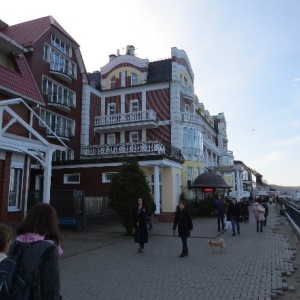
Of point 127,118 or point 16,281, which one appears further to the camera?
point 127,118

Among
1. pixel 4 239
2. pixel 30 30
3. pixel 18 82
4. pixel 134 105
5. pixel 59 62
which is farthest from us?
pixel 134 105

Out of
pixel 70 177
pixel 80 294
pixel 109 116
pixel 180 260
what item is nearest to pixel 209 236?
pixel 180 260

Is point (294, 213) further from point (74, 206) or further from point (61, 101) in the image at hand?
point (61, 101)

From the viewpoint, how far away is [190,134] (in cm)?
3072

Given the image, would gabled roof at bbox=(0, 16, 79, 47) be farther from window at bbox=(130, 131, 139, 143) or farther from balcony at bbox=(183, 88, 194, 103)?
balcony at bbox=(183, 88, 194, 103)

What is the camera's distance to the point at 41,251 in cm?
287

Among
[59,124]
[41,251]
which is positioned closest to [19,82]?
[59,124]

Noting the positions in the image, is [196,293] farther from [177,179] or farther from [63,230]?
[177,179]

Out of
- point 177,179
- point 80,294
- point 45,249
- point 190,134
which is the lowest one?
point 80,294

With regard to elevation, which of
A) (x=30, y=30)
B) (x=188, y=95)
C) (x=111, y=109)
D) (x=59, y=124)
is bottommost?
(x=59, y=124)

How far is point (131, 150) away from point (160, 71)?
34.9 feet

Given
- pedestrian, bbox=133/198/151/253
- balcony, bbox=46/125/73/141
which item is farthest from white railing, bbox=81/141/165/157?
pedestrian, bbox=133/198/151/253

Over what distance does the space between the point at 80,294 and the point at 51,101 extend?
2066cm

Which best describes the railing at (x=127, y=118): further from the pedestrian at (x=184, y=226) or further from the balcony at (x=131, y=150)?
the pedestrian at (x=184, y=226)
